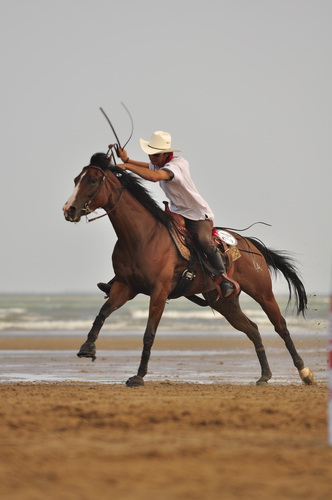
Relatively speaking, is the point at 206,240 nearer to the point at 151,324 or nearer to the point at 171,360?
the point at 151,324

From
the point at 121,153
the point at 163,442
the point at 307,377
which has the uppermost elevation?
the point at 121,153

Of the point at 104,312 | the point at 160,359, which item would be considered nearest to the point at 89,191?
the point at 104,312

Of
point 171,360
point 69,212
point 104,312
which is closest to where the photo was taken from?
point 69,212

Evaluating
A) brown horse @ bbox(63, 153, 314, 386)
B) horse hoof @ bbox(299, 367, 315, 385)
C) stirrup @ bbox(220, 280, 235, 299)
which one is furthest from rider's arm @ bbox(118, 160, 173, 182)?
horse hoof @ bbox(299, 367, 315, 385)

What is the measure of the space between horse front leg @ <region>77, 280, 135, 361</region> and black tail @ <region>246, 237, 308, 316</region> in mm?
2581

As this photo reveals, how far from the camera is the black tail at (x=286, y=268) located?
45.6 feet

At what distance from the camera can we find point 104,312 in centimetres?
1166

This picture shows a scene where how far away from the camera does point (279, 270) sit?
46.5 feet

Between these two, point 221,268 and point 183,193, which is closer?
point 183,193

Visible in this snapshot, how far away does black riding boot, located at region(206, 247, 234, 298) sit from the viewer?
12211 mm

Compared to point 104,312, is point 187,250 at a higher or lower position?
higher

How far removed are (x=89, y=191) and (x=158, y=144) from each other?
3.65ft

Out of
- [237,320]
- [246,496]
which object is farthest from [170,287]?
[246,496]

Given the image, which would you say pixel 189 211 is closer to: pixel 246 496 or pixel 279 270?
pixel 279 270
